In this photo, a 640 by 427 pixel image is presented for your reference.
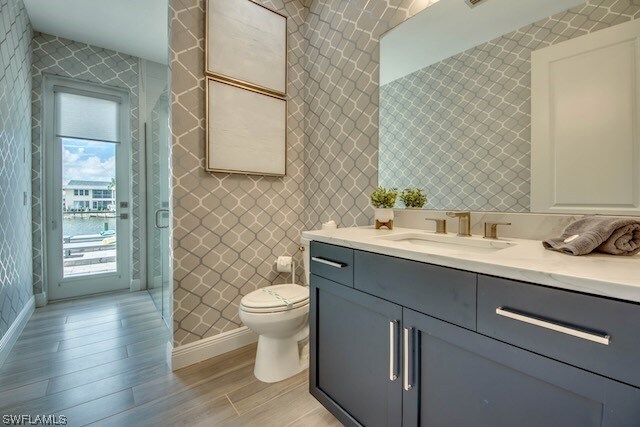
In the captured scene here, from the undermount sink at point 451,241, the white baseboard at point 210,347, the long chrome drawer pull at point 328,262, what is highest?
the undermount sink at point 451,241

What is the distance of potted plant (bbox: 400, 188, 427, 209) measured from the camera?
1575 millimetres

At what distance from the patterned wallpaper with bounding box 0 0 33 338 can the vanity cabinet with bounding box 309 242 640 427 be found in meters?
2.24

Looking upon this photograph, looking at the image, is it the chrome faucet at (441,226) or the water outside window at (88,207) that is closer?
the chrome faucet at (441,226)

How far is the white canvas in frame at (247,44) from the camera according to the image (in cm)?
181

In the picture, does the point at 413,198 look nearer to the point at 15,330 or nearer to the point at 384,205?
the point at 384,205

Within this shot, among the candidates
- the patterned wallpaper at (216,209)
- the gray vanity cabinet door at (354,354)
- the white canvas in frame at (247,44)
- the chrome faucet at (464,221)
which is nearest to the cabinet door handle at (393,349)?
the gray vanity cabinet door at (354,354)

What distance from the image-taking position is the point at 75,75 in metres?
2.97

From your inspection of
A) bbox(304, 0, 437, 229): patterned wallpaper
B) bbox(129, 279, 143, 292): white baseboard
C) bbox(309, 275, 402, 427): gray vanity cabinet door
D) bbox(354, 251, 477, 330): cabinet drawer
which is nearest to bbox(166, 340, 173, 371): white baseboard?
bbox(309, 275, 402, 427): gray vanity cabinet door

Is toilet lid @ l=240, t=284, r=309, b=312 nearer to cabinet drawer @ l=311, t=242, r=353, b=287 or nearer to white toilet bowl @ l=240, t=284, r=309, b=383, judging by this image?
white toilet bowl @ l=240, t=284, r=309, b=383

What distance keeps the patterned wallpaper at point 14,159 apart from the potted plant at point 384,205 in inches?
94.0

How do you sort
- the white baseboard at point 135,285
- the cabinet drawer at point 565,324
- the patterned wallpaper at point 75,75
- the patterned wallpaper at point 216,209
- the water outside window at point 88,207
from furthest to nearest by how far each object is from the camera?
the white baseboard at point 135,285
the water outside window at point 88,207
the patterned wallpaper at point 75,75
the patterned wallpaper at point 216,209
the cabinet drawer at point 565,324

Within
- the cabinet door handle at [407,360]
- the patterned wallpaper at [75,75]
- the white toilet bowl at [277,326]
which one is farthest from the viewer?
the patterned wallpaper at [75,75]

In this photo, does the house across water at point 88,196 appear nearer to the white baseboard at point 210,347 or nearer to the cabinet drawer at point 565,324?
Answer: the white baseboard at point 210,347

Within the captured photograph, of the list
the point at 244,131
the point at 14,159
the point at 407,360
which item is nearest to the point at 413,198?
the point at 407,360
